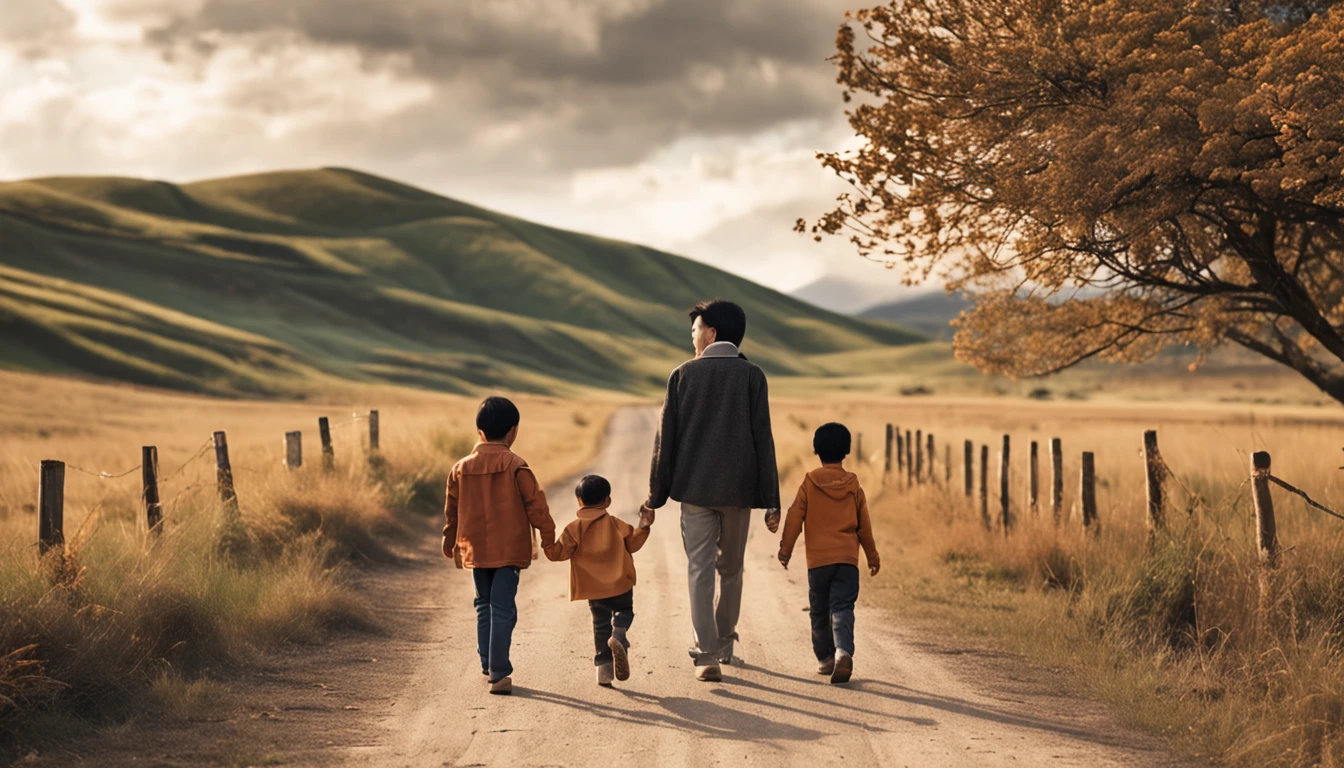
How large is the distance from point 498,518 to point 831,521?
221 centimetres

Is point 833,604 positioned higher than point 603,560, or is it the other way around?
point 603,560

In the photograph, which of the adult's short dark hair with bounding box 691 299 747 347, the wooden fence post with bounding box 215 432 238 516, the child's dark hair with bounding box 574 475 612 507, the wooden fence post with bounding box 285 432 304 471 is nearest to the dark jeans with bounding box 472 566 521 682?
the child's dark hair with bounding box 574 475 612 507

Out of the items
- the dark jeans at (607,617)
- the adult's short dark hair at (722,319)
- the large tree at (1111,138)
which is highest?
the large tree at (1111,138)

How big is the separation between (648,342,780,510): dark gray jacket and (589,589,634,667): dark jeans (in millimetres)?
679

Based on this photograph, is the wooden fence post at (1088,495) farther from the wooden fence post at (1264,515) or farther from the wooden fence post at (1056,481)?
the wooden fence post at (1264,515)

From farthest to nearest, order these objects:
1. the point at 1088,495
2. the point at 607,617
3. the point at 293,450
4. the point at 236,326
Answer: the point at 236,326, the point at 293,450, the point at 1088,495, the point at 607,617

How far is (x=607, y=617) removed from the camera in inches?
285

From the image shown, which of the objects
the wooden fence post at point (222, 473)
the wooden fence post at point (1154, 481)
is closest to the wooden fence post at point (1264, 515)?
the wooden fence post at point (1154, 481)

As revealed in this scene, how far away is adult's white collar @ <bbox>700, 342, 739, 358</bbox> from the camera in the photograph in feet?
24.5

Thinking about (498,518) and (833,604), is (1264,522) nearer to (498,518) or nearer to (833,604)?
Result: (833,604)

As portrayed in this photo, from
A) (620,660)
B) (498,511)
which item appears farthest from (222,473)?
(620,660)

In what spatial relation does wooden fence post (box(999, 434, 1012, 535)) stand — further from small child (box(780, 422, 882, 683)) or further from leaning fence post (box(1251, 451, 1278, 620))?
small child (box(780, 422, 882, 683))

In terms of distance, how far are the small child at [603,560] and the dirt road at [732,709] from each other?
33 centimetres

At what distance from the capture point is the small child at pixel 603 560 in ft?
23.2
